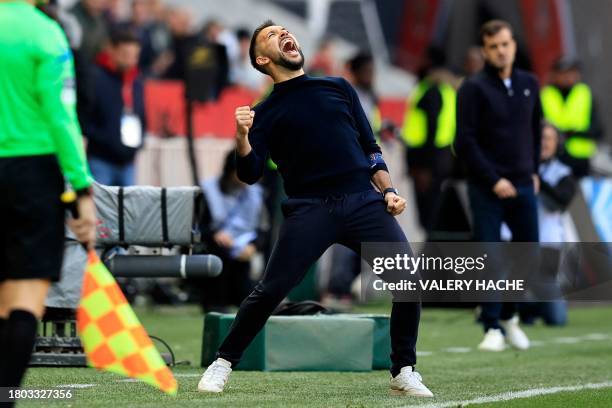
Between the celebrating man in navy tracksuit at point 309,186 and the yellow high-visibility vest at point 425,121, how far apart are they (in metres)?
9.62

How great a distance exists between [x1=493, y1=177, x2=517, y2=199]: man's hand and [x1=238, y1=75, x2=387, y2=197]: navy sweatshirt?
10.2 ft

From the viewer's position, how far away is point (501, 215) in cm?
1145

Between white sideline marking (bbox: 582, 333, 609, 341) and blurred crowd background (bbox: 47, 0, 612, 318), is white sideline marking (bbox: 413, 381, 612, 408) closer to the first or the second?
white sideline marking (bbox: 582, 333, 609, 341)

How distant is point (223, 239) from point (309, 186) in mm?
6165

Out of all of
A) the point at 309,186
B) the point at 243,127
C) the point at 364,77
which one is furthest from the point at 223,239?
the point at 243,127

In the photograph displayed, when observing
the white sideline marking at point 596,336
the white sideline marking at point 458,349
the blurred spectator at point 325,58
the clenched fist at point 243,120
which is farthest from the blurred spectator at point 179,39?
the clenched fist at point 243,120

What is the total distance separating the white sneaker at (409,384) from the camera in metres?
8.05

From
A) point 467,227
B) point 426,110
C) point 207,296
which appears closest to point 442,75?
point 426,110

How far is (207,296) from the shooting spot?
48.1ft

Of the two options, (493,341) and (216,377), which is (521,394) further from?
(493,341)

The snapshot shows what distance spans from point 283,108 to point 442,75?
32.5 feet

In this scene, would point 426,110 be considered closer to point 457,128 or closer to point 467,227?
point 467,227

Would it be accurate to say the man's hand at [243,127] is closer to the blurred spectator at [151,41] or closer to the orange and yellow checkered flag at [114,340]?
the orange and yellow checkered flag at [114,340]

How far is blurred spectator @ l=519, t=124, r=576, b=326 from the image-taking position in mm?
14328
